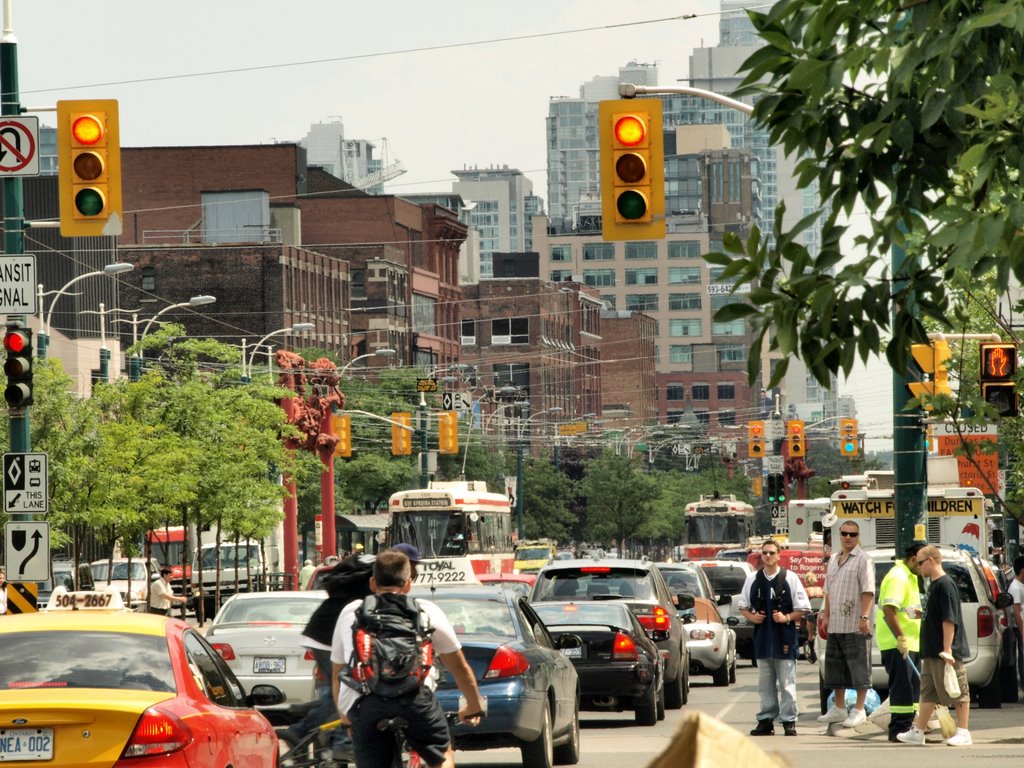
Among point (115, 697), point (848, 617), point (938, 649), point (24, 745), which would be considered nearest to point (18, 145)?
point (848, 617)

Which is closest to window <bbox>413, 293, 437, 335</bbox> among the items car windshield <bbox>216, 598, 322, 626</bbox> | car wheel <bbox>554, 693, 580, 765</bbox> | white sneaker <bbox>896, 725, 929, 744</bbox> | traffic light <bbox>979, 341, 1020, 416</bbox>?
traffic light <bbox>979, 341, 1020, 416</bbox>

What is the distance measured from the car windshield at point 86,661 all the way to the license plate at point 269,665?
9732mm

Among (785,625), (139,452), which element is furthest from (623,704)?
(139,452)

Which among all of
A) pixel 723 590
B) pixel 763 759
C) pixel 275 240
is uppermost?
pixel 275 240

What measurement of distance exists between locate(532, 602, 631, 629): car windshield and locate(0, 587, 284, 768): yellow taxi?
1001 cm

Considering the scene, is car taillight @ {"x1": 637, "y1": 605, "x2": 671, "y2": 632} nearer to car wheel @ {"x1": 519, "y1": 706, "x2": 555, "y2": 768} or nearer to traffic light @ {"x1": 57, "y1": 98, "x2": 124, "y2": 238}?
car wheel @ {"x1": 519, "y1": 706, "x2": 555, "y2": 768}

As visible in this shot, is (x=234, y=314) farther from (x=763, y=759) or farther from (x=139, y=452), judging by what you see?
(x=763, y=759)

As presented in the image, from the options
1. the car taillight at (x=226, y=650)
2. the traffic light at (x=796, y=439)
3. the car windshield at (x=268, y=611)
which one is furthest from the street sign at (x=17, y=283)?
the traffic light at (x=796, y=439)

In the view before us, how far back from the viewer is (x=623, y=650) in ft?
68.6

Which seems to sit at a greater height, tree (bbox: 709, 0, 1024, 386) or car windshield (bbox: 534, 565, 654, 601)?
tree (bbox: 709, 0, 1024, 386)

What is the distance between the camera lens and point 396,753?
1030cm

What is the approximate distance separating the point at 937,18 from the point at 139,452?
38.7m

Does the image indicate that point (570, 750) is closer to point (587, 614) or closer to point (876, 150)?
point (587, 614)

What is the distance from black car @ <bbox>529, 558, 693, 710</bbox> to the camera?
76.8 feet
